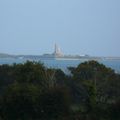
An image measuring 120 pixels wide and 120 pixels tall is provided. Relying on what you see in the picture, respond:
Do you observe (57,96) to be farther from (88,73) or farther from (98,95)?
(88,73)

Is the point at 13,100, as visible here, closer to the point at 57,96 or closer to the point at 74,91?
the point at 57,96

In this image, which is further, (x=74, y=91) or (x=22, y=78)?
(x=74, y=91)

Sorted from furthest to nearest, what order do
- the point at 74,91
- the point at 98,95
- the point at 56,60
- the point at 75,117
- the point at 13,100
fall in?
the point at 56,60 < the point at 74,91 < the point at 98,95 < the point at 13,100 < the point at 75,117

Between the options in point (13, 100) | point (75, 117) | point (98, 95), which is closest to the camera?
point (75, 117)

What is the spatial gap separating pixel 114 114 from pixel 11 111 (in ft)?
16.0

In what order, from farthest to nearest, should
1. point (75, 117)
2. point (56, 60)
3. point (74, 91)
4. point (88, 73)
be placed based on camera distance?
point (56, 60) → point (88, 73) → point (74, 91) → point (75, 117)

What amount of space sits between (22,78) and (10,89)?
409 centimetres

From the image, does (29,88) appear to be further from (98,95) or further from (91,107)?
(98,95)

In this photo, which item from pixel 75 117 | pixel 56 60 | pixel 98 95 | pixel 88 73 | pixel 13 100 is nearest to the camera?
pixel 75 117

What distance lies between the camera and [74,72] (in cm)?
3125

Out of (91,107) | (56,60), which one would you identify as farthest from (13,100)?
(56,60)

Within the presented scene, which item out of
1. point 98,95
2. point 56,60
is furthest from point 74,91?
point 56,60

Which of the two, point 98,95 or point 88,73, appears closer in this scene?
point 98,95

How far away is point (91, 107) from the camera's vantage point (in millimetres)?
21500
